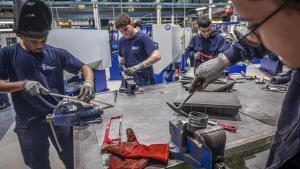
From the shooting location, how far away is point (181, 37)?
→ 523cm

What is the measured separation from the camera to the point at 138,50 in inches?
98.5

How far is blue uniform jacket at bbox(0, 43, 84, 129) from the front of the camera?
1383 millimetres

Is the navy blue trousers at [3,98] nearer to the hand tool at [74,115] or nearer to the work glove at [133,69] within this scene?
the work glove at [133,69]

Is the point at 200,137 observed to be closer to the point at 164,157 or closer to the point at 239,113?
the point at 164,157

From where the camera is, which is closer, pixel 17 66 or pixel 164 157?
pixel 164 157

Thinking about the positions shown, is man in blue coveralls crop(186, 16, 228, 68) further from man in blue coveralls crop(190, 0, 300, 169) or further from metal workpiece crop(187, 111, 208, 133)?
man in blue coveralls crop(190, 0, 300, 169)

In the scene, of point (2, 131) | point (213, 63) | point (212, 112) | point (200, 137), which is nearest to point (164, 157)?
point (200, 137)

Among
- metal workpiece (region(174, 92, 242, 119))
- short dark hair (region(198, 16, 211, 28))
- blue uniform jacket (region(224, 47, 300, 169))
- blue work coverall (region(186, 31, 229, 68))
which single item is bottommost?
metal workpiece (region(174, 92, 242, 119))

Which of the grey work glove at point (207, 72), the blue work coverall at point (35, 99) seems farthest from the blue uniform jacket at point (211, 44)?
the blue work coverall at point (35, 99)

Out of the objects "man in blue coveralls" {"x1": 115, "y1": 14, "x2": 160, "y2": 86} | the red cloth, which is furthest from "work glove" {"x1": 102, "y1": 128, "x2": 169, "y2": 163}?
"man in blue coveralls" {"x1": 115, "y1": 14, "x2": 160, "y2": 86}

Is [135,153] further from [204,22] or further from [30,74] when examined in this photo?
[204,22]

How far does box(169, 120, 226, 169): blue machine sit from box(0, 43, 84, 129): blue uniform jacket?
972 mm

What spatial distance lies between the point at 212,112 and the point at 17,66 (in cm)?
121

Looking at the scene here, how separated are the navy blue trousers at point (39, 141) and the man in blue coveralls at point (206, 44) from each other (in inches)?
69.1
